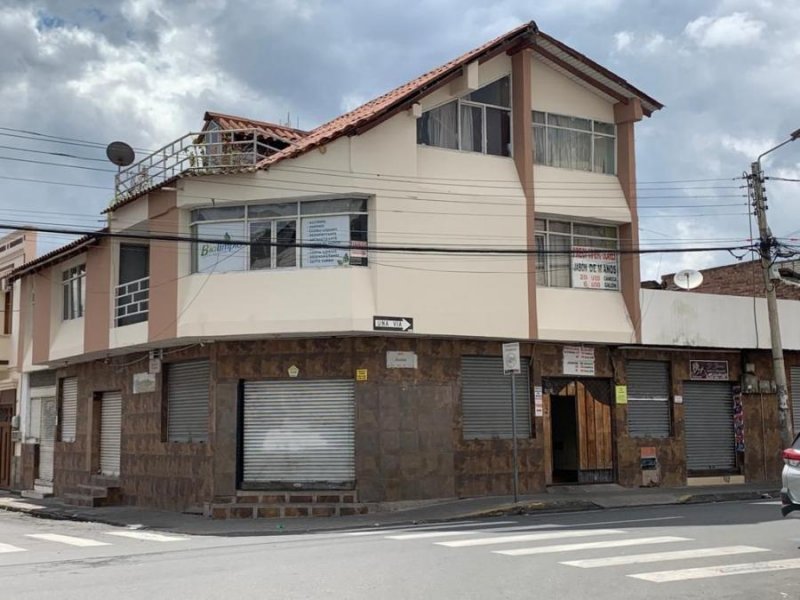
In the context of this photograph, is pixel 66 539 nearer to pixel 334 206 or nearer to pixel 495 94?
pixel 334 206

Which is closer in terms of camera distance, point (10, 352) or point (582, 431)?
point (582, 431)

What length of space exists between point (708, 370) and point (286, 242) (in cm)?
1249

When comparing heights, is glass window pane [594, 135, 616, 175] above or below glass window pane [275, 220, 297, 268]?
above

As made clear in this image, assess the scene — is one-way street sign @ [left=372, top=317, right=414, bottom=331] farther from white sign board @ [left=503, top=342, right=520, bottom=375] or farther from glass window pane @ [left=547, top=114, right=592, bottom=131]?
glass window pane @ [left=547, top=114, right=592, bottom=131]

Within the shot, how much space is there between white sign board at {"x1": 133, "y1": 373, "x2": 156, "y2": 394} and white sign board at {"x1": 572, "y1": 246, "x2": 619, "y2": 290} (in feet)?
35.3

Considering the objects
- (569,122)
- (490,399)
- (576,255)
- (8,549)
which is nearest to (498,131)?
(569,122)

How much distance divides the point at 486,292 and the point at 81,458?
42.5 ft

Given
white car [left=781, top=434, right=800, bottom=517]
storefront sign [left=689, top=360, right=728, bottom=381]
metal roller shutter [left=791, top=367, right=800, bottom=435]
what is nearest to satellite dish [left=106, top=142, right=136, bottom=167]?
storefront sign [left=689, top=360, right=728, bottom=381]

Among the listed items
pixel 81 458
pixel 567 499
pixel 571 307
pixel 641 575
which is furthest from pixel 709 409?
pixel 81 458

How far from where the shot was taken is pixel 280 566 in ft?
34.6

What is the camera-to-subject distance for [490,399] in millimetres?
20797

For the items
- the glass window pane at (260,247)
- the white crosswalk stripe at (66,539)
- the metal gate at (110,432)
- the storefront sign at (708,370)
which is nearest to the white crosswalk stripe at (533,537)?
the white crosswalk stripe at (66,539)

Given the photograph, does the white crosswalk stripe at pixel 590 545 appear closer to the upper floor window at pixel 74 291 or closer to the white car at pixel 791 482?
the white car at pixel 791 482

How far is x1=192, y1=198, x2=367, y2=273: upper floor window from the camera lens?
19250 mm
